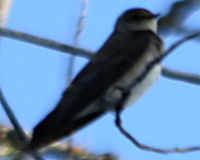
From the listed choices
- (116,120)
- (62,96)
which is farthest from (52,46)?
(116,120)

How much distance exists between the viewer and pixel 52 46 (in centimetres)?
413

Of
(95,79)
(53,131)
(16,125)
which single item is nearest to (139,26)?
(95,79)

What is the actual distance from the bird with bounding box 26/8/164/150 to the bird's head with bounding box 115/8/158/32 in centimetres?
24

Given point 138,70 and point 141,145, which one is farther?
point 138,70

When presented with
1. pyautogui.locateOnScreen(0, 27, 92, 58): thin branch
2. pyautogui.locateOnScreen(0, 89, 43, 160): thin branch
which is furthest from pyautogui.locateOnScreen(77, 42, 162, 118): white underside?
pyautogui.locateOnScreen(0, 89, 43, 160): thin branch

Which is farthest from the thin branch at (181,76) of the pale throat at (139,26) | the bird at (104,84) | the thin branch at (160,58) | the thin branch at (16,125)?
the thin branch at (16,125)

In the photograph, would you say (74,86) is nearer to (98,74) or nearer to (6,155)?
(98,74)

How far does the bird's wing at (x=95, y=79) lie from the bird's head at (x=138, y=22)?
0.20 meters

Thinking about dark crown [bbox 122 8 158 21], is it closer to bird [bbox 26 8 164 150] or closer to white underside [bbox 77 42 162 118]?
bird [bbox 26 8 164 150]

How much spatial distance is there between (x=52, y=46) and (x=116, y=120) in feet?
2.81

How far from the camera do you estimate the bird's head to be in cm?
442

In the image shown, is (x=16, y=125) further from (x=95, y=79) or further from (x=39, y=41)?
(x=39, y=41)

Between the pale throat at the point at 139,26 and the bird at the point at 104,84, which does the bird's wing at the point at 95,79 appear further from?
the pale throat at the point at 139,26

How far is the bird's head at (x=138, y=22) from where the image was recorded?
4418 mm
